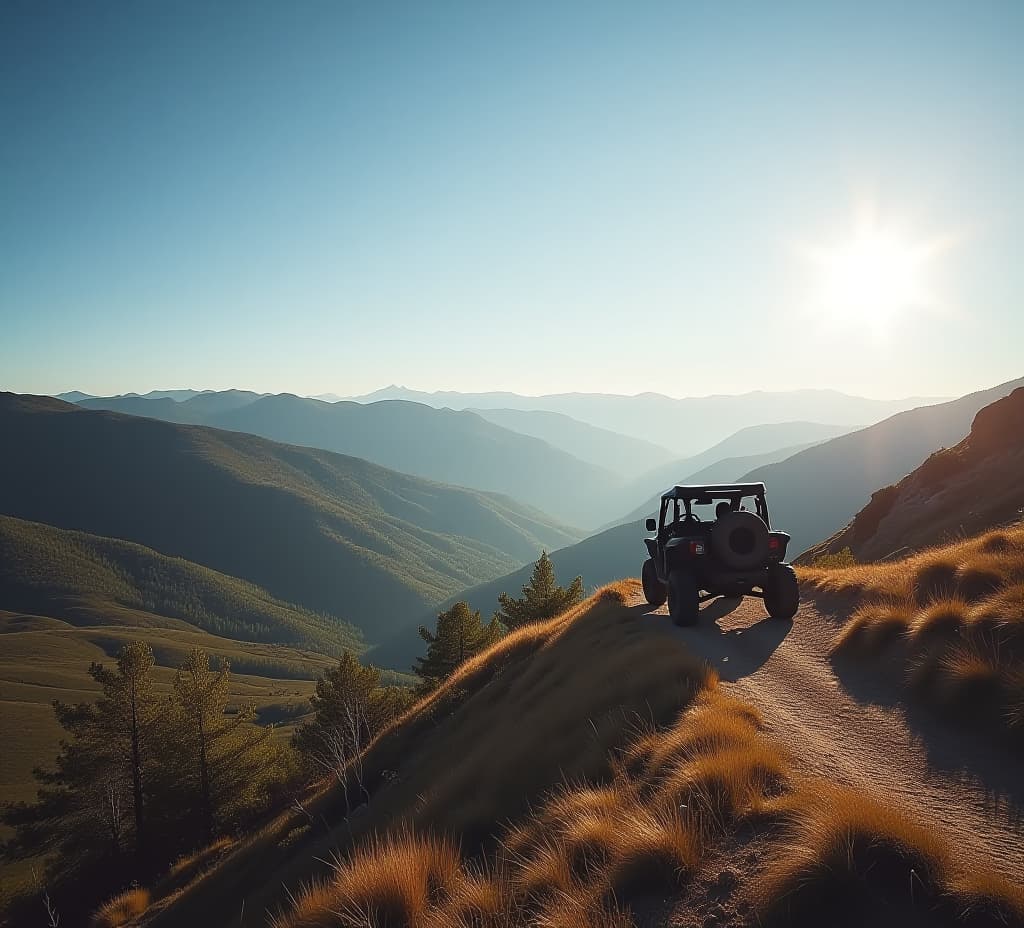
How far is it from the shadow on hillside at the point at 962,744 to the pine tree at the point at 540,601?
3424 cm

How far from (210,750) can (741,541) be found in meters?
36.0

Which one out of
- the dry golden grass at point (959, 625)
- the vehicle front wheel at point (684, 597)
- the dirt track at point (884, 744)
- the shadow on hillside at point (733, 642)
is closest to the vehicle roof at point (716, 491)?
the vehicle front wheel at point (684, 597)

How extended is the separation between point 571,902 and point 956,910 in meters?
2.44

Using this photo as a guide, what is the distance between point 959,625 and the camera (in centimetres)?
759

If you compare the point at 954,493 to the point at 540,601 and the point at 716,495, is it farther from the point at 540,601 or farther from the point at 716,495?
the point at 716,495

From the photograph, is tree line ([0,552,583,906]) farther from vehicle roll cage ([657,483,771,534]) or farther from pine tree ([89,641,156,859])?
vehicle roll cage ([657,483,771,534])

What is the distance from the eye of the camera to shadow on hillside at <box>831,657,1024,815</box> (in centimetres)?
469

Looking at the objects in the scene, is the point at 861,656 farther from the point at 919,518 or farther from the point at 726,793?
the point at 919,518

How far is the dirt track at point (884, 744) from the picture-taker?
4375 mm

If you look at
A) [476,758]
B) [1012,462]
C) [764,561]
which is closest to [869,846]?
[476,758]

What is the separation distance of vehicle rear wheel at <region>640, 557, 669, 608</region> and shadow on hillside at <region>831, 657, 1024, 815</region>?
8.35 m

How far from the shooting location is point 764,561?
1225 cm

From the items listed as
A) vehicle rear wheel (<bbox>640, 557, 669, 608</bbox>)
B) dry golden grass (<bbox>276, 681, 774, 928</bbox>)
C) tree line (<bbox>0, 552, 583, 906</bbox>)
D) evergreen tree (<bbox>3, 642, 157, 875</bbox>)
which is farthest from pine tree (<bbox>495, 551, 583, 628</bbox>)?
dry golden grass (<bbox>276, 681, 774, 928</bbox>)

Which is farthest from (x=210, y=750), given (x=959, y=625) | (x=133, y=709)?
(x=959, y=625)
